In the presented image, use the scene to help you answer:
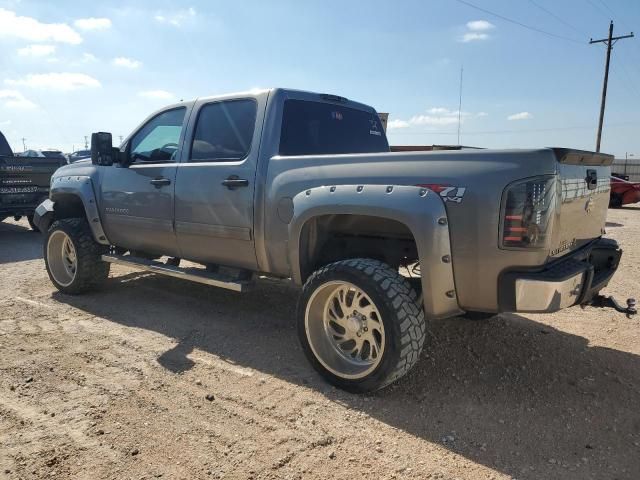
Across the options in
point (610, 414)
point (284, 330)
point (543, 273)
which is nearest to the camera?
point (543, 273)

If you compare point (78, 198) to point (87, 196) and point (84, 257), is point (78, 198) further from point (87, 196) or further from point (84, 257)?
point (84, 257)

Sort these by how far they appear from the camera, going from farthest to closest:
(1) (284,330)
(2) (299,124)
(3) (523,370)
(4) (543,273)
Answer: (1) (284,330), (2) (299,124), (3) (523,370), (4) (543,273)

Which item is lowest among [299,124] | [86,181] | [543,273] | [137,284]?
[137,284]

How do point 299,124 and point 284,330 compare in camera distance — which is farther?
point 284,330

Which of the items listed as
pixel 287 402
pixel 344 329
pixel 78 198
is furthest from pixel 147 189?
pixel 287 402

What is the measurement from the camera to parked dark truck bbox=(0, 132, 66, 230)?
9.30 meters

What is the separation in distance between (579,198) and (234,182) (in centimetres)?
239

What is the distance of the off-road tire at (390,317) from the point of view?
294 cm

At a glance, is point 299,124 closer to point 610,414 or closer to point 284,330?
point 284,330

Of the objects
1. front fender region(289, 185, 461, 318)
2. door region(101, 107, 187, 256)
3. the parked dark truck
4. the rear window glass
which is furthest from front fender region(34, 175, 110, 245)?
the parked dark truck

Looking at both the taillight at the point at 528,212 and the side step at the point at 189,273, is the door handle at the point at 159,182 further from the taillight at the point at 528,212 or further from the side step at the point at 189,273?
the taillight at the point at 528,212

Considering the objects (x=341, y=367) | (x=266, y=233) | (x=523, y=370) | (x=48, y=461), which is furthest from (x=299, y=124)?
(x=48, y=461)

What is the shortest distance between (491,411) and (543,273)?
3.03ft

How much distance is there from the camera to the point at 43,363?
143 inches
